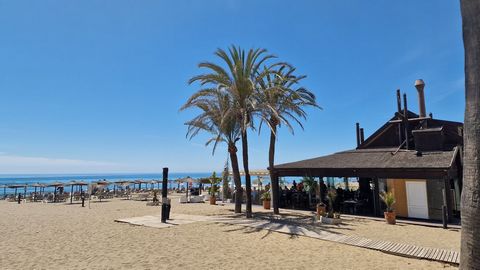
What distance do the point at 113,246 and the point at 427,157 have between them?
15.0 meters

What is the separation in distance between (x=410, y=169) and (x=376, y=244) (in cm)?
600

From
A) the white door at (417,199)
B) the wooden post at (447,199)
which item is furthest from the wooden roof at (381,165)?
the white door at (417,199)

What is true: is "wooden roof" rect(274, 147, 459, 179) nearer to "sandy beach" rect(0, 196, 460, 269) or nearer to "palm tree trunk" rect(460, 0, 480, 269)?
"sandy beach" rect(0, 196, 460, 269)

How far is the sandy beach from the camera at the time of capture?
8.48 metres

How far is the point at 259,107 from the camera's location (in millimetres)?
17172

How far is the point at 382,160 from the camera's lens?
17.2 m

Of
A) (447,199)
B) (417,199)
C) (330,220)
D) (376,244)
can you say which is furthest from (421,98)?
(376,244)

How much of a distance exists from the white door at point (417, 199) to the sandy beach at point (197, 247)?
7.96 ft

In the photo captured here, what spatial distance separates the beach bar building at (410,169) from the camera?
574 inches

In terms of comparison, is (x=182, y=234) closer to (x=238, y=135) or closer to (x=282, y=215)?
(x=282, y=215)

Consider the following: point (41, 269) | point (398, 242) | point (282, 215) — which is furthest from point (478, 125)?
point (282, 215)

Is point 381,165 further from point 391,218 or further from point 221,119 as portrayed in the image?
point 221,119

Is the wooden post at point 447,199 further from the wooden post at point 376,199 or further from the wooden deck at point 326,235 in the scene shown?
the wooden deck at point 326,235

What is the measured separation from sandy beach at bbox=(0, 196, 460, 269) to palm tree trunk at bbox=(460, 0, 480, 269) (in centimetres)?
290
